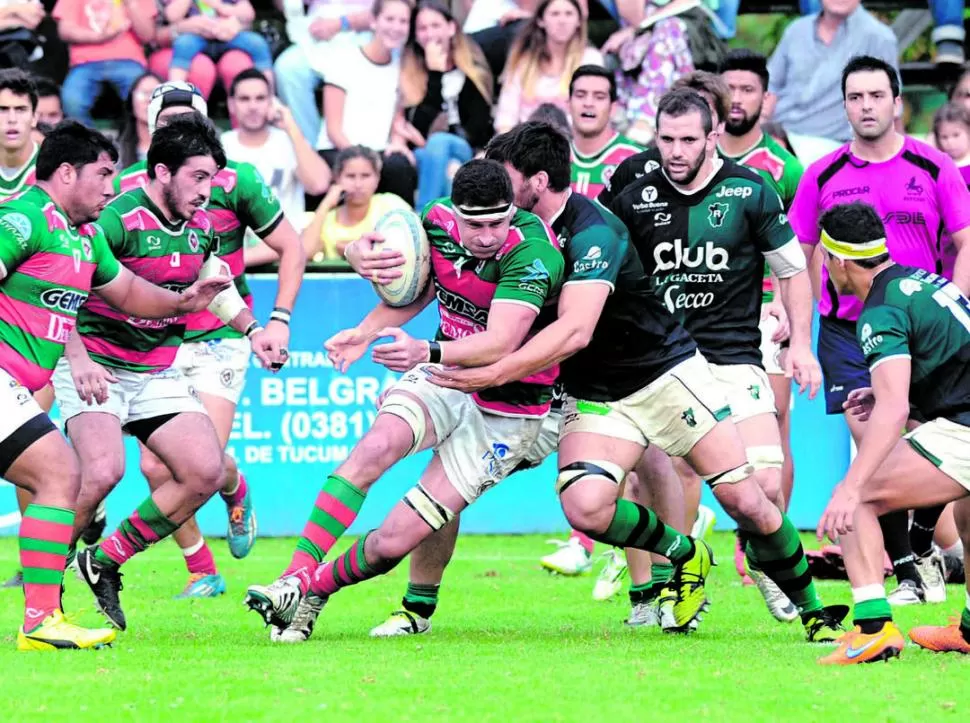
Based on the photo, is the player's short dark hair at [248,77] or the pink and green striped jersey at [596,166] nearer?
the pink and green striped jersey at [596,166]

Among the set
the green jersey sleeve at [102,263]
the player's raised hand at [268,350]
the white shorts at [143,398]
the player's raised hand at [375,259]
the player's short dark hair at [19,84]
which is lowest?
the white shorts at [143,398]

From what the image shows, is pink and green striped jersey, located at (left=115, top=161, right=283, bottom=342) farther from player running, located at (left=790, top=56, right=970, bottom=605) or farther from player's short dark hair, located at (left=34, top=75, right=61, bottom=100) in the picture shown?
player's short dark hair, located at (left=34, top=75, right=61, bottom=100)

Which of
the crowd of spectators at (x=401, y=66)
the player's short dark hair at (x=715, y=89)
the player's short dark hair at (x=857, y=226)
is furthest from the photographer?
the crowd of spectators at (x=401, y=66)

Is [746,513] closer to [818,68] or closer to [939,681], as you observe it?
[939,681]

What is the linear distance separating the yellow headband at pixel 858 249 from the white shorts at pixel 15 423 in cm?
346

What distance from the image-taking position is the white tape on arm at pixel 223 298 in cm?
848

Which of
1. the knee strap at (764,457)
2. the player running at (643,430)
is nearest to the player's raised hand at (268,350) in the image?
the player running at (643,430)

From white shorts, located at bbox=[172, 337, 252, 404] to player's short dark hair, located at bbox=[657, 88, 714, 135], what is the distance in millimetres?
2903

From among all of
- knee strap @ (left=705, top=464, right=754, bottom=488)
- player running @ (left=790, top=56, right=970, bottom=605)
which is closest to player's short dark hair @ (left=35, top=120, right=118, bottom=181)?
knee strap @ (left=705, top=464, right=754, bottom=488)

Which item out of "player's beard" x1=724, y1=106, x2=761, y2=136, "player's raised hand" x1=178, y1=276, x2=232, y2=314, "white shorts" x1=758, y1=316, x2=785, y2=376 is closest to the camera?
"player's raised hand" x1=178, y1=276, x2=232, y2=314

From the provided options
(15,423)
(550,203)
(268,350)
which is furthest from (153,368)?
(550,203)

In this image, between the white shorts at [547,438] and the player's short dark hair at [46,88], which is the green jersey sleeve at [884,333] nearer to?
the white shorts at [547,438]

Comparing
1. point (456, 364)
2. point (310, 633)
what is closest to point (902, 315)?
point (456, 364)

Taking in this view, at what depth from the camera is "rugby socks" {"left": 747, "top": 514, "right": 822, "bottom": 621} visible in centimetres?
765
